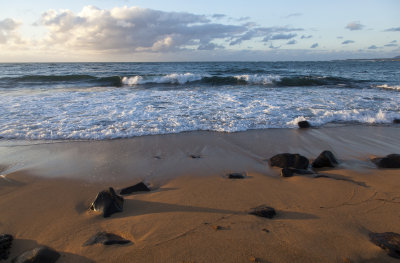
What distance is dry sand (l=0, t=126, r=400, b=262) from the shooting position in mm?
2195

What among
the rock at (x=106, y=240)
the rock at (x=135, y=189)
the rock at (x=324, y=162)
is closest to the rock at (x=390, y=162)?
the rock at (x=324, y=162)

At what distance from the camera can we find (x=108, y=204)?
2.82m

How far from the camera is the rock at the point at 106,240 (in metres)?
2.27

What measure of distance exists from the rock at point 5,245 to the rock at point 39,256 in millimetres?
141

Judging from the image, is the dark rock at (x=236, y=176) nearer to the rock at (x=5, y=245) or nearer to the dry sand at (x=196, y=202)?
the dry sand at (x=196, y=202)

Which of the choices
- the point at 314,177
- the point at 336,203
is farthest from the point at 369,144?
the point at 336,203

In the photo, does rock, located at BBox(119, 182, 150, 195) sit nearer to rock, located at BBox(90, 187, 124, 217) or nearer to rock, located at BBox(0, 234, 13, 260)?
rock, located at BBox(90, 187, 124, 217)

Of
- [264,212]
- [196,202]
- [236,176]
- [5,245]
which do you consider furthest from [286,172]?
[5,245]

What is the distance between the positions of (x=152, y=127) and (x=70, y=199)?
343cm

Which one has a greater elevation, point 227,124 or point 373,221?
point 227,124

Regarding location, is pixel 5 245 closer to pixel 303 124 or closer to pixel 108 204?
pixel 108 204

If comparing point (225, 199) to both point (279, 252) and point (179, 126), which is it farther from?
point (179, 126)

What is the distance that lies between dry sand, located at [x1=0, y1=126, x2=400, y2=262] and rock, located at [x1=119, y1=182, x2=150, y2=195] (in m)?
0.12

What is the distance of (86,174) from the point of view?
154 inches
